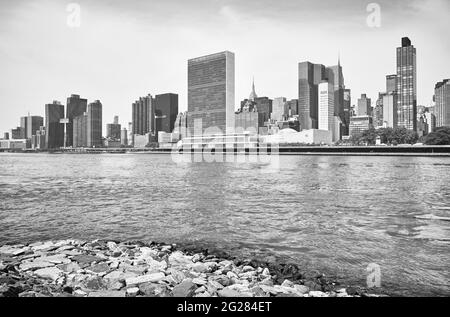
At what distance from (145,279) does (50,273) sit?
1718mm

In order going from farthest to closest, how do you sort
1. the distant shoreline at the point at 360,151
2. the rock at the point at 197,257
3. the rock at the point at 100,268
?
the distant shoreline at the point at 360,151
the rock at the point at 197,257
the rock at the point at 100,268

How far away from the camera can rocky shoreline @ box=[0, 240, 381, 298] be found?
520cm

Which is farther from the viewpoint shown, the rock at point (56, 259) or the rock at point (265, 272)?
the rock at point (56, 259)

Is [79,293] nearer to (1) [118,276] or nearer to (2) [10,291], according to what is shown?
(1) [118,276]

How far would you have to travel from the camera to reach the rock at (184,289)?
199 inches

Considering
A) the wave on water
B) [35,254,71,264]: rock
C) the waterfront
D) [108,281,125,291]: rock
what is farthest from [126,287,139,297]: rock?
the wave on water

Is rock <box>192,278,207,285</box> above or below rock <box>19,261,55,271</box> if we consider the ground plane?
above

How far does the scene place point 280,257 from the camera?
756cm

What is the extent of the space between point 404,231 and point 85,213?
10.7m

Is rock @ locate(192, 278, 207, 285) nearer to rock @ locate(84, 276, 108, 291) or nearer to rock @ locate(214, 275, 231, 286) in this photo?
rock @ locate(214, 275, 231, 286)

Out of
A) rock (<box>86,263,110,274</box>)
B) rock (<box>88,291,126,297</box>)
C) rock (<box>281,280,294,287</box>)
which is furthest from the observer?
rock (<box>86,263,110,274</box>)

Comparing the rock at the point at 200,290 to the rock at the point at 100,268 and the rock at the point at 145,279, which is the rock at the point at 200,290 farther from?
the rock at the point at 100,268

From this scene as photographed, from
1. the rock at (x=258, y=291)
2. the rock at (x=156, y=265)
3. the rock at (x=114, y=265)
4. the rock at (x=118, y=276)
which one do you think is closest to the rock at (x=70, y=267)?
the rock at (x=114, y=265)
